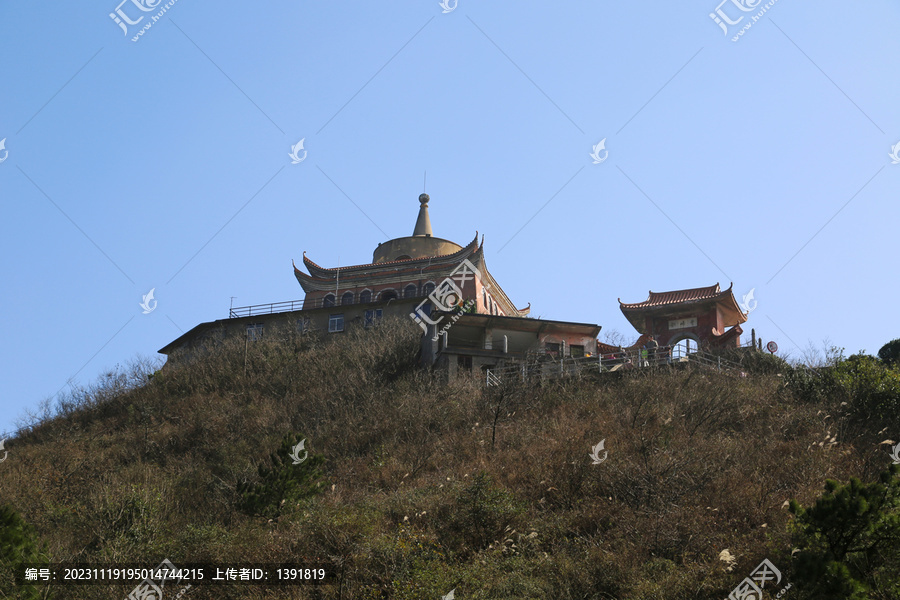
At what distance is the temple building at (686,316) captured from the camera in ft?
111

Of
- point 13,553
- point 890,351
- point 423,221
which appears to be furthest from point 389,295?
point 13,553

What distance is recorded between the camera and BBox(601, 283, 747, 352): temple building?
33.9 meters

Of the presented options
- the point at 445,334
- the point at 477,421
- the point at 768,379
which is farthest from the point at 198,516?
the point at 768,379

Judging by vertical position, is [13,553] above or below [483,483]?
below

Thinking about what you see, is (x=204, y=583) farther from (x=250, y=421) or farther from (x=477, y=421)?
(x=250, y=421)

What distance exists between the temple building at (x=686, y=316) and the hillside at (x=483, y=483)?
17.4 ft

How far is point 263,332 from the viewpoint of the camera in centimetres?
4125

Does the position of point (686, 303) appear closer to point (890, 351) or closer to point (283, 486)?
point (890, 351)

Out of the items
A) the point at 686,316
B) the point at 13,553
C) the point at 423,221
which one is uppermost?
the point at 423,221

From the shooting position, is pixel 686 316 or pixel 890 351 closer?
pixel 686 316

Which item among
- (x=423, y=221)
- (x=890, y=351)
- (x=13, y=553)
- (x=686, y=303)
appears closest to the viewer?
(x=13, y=553)

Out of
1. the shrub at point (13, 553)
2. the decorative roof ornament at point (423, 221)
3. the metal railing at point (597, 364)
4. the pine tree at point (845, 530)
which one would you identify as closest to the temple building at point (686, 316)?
the metal railing at point (597, 364)

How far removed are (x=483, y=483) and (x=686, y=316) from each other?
1895cm

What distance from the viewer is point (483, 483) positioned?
18.2m
